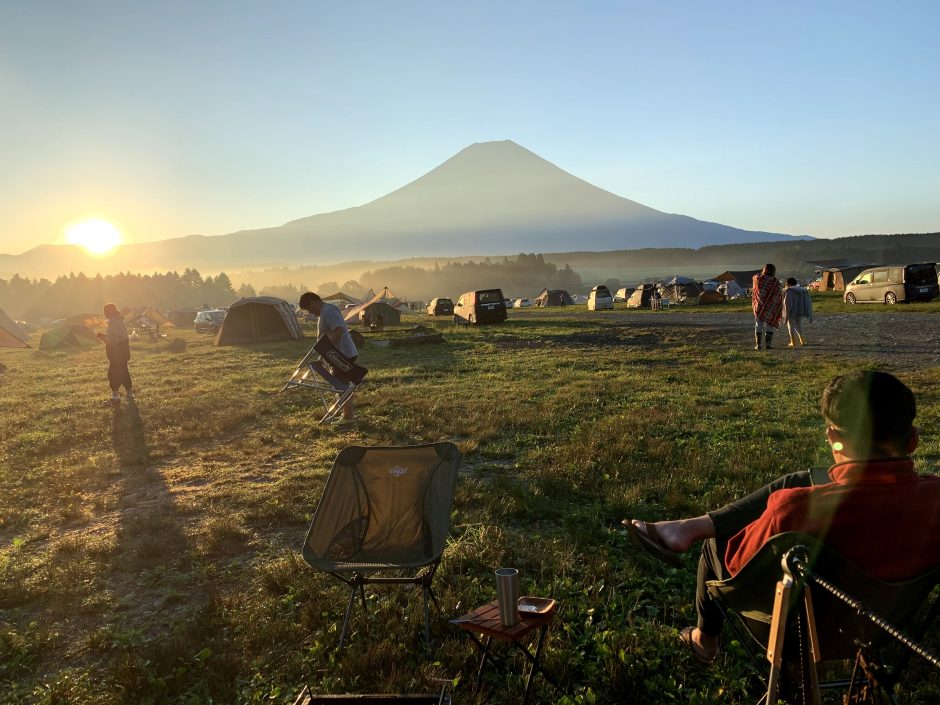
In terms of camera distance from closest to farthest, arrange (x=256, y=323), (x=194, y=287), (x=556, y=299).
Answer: (x=256, y=323), (x=556, y=299), (x=194, y=287)

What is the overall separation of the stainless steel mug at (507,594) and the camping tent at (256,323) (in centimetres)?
2383

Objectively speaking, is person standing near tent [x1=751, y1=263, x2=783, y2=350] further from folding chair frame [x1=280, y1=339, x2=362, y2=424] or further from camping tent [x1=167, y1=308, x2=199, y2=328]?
camping tent [x1=167, y1=308, x2=199, y2=328]

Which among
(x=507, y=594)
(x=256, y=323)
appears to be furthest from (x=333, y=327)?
(x=256, y=323)

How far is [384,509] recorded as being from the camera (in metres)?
3.86

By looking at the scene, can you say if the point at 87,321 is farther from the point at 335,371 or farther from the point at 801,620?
the point at 801,620

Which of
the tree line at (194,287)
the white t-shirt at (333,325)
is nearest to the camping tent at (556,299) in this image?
the tree line at (194,287)

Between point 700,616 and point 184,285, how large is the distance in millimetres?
138185

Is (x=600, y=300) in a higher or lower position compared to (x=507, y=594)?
higher

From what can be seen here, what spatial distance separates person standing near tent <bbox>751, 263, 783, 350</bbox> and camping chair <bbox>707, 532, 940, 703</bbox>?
451 inches

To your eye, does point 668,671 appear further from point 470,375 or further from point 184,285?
point 184,285

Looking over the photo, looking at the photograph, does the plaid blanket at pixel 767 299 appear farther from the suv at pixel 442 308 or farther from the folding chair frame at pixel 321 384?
the suv at pixel 442 308

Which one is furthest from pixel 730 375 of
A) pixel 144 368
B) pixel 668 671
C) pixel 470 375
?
pixel 144 368

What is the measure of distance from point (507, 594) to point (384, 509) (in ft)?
4.75

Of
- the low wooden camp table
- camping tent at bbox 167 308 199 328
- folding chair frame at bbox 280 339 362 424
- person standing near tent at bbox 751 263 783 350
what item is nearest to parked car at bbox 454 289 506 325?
person standing near tent at bbox 751 263 783 350
